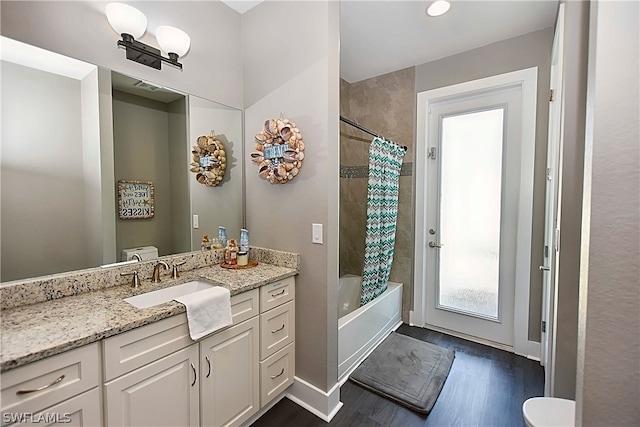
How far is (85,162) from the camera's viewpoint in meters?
1.39

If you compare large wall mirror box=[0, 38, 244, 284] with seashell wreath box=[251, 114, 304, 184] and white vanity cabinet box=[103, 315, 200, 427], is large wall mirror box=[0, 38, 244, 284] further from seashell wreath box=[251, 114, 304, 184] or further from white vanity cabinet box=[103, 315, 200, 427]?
white vanity cabinet box=[103, 315, 200, 427]

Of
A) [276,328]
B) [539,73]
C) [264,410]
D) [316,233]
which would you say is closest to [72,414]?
[276,328]

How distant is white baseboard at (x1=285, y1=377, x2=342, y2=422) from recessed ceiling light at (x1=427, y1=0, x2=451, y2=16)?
2.72 meters

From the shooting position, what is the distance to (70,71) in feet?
4.38

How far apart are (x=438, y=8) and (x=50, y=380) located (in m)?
2.88

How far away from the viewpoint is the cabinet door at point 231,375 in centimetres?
135

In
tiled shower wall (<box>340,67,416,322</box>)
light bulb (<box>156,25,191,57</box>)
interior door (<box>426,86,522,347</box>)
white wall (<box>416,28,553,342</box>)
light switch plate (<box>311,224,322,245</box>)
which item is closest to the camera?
light bulb (<box>156,25,191,57</box>)

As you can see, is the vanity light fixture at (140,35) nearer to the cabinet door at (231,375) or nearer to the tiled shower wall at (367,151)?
the cabinet door at (231,375)

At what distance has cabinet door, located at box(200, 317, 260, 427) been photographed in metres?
1.35

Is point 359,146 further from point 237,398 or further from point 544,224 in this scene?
point 237,398

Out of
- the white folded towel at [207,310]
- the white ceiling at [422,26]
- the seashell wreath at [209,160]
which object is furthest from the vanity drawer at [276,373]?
the white ceiling at [422,26]

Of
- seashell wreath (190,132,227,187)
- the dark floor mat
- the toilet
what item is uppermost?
seashell wreath (190,132,227,187)

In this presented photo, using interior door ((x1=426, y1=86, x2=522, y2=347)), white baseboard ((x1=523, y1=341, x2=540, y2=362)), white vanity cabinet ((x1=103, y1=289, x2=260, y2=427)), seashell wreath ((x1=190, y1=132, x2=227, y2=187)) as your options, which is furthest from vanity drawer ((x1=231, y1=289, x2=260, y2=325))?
white baseboard ((x1=523, y1=341, x2=540, y2=362))

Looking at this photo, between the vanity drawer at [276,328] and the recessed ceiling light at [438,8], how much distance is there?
2316 millimetres
